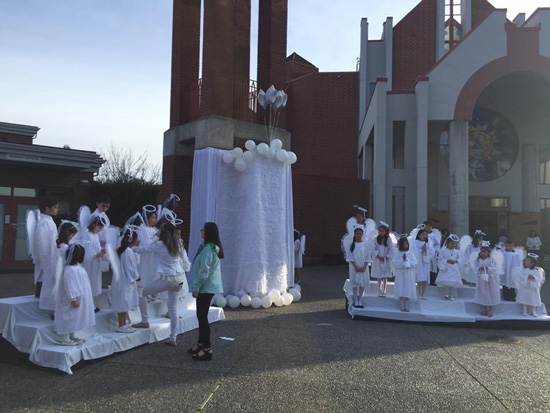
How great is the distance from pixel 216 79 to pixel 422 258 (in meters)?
6.71

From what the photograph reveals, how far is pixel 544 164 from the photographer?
23594 millimetres

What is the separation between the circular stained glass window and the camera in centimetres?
2350

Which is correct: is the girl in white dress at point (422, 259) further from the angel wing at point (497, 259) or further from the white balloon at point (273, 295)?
the white balloon at point (273, 295)

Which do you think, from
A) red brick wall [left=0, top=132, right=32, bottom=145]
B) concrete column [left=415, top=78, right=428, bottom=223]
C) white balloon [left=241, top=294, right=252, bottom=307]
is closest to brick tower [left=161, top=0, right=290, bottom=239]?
white balloon [left=241, top=294, right=252, bottom=307]

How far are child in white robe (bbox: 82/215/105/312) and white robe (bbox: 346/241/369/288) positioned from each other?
194 inches

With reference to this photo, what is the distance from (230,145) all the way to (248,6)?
5.25m

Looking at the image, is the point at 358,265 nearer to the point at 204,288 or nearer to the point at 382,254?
the point at 382,254

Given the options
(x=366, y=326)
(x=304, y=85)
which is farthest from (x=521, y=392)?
(x=304, y=85)

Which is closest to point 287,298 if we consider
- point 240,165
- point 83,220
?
point 240,165

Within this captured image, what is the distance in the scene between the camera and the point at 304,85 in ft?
90.0

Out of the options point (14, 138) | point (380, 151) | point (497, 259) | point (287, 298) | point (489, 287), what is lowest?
point (287, 298)

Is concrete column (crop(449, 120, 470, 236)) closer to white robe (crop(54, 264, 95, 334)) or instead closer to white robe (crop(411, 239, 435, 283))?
white robe (crop(411, 239, 435, 283))

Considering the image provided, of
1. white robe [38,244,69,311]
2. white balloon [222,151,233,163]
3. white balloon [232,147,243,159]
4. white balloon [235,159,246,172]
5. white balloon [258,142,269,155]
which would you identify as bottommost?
white robe [38,244,69,311]

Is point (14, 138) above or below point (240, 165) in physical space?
above
